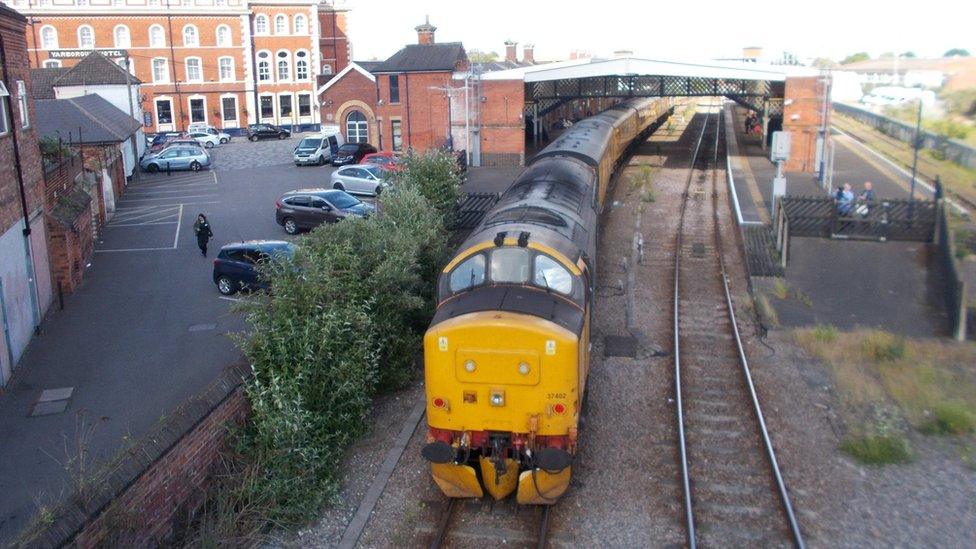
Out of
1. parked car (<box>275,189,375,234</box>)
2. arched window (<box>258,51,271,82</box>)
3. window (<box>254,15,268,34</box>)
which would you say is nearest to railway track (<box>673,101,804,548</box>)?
parked car (<box>275,189,375,234</box>)

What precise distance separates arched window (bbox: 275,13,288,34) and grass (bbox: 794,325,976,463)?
5284 cm

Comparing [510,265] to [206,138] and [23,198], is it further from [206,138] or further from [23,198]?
[206,138]

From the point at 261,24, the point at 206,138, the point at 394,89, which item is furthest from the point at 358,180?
the point at 261,24

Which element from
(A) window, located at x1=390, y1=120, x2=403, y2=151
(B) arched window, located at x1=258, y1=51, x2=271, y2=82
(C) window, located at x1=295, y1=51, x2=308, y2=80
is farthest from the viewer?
(C) window, located at x1=295, y1=51, x2=308, y2=80

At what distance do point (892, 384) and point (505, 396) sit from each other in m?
7.22

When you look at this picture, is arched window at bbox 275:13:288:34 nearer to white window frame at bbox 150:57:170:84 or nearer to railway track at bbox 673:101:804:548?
white window frame at bbox 150:57:170:84

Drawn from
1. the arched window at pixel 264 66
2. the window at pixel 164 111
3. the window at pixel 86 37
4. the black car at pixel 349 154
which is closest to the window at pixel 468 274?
the black car at pixel 349 154

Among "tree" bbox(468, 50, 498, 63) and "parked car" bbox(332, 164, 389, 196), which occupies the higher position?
"tree" bbox(468, 50, 498, 63)

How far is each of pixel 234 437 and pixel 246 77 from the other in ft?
177

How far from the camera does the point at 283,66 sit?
2391 inches

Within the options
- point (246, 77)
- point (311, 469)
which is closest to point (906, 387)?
point (311, 469)

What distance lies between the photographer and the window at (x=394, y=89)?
134 ft

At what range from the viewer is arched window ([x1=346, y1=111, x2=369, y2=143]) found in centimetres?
4625

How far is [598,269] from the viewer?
18.9 m
